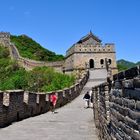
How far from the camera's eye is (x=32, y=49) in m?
104

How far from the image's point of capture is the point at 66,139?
10.8 m

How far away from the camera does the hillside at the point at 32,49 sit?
94.4 m

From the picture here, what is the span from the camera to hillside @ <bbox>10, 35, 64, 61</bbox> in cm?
9444

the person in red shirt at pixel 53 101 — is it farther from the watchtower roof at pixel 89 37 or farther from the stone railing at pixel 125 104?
the watchtower roof at pixel 89 37

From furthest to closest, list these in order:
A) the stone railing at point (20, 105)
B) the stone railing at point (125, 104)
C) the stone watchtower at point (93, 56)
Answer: the stone watchtower at point (93, 56)
the stone railing at point (20, 105)
the stone railing at point (125, 104)

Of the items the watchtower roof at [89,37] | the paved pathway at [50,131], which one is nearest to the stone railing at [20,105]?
the paved pathway at [50,131]

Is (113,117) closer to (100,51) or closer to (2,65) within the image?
(100,51)

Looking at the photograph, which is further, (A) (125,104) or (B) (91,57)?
(B) (91,57)

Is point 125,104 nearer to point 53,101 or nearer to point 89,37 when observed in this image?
point 53,101

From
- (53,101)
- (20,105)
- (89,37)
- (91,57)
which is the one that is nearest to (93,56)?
(91,57)

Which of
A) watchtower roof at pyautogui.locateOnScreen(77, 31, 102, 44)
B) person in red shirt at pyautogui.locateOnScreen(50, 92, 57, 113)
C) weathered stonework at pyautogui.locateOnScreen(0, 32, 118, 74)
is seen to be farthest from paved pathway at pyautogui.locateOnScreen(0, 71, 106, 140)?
watchtower roof at pyautogui.locateOnScreen(77, 31, 102, 44)

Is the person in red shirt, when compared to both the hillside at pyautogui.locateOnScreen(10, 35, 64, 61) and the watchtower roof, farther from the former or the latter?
the hillside at pyautogui.locateOnScreen(10, 35, 64, 61)

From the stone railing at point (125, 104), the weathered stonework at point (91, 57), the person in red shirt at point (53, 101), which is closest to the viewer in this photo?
the stone railing at point (125, 104)

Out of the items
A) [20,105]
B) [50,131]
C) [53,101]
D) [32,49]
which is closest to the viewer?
[50,131]
